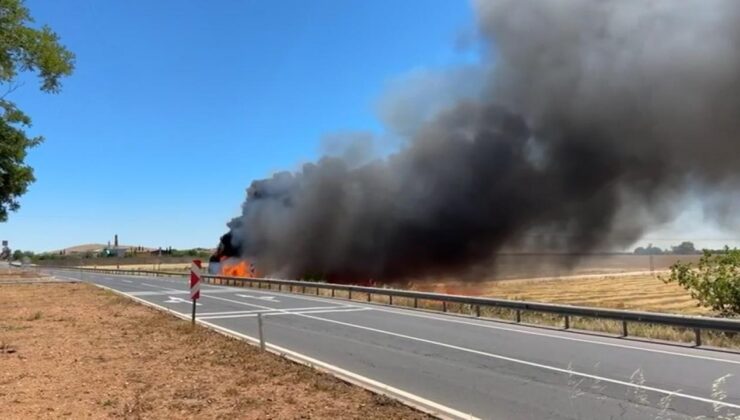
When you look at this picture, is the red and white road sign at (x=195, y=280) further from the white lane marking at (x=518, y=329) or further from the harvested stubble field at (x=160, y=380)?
the white lane marking at (x=518, y=329)

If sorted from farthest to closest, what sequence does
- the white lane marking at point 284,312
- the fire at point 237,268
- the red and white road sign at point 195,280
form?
the fire at point 237,268
the white lane marking at point 284,312
the red and white road sign at point 195,280

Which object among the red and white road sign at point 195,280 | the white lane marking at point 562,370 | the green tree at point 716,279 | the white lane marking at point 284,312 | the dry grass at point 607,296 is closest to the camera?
the white lane marking at point 562,370

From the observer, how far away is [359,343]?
10461 millimetres

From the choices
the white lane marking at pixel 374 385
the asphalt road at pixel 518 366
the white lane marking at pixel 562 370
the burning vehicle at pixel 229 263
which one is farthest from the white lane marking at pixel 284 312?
the burning vehicle at pixel 229 263

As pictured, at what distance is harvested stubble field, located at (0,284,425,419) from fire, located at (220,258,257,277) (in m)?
25.7

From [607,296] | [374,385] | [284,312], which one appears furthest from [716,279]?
[607,296]

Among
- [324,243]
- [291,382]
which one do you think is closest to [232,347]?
[291,382]

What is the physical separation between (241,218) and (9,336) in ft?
96.5

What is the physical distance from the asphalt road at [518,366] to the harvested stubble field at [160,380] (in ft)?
3.06

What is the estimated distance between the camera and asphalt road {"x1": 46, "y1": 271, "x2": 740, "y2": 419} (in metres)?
5.92

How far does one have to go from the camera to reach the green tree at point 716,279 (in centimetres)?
1276

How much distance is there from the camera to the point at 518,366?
26.7 feet

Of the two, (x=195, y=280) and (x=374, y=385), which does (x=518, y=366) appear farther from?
(x=195, y=280)

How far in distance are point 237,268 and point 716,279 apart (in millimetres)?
29784
